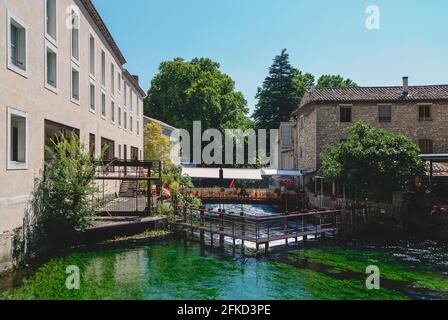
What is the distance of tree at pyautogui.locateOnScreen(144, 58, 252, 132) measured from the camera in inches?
1937

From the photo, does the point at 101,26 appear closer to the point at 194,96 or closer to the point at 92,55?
the point at 92,55

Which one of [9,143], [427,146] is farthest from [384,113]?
[9,143]

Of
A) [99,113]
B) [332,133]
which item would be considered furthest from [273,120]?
[99,113]

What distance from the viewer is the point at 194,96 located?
49.0 meters

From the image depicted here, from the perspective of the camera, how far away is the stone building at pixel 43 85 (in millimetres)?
13781

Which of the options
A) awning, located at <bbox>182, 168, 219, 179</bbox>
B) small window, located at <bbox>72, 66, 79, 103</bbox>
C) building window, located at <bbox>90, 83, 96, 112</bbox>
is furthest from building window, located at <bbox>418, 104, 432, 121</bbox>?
small window, located at <bbox>72, 66, 79, 103</bbox>

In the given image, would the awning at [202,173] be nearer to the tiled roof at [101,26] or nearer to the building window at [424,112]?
the tiled roof at [101,26]

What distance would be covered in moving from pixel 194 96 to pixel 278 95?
53.2 feet

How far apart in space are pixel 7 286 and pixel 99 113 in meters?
15.3

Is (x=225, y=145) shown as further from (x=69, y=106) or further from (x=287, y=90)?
(x=69, y=106)

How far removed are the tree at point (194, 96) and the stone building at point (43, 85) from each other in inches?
827
